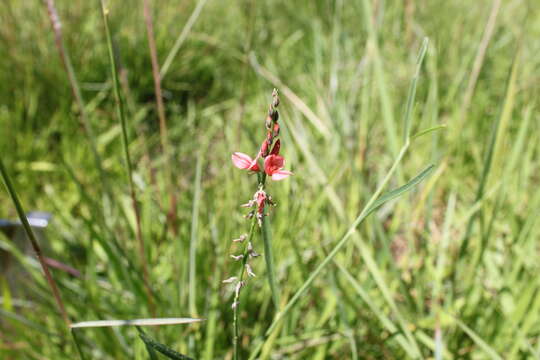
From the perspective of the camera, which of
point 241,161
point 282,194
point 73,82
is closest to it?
point 241,161

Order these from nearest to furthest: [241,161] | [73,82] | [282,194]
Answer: [241,161]
[73,82]
[282,194]

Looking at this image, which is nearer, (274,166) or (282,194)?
(274,166)

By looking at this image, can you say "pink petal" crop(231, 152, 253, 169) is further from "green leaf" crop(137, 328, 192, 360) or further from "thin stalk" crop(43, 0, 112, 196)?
"thin stalk" crop(43, 0, 112, 196)

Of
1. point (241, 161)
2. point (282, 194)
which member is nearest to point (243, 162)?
point (241, 161)

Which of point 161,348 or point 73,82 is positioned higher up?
point 73,82

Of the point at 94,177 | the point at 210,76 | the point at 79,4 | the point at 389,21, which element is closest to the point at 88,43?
the point at 79,4

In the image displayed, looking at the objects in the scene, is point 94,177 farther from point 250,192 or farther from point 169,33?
point 169,33

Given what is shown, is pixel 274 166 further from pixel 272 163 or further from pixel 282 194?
pixel 282 194

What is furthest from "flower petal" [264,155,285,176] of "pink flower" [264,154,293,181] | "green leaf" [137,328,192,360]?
"green leaf" [137,328,192,360]
